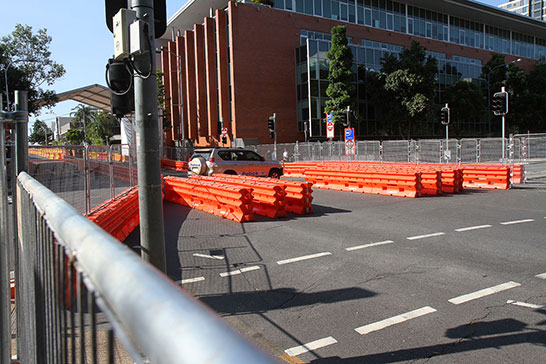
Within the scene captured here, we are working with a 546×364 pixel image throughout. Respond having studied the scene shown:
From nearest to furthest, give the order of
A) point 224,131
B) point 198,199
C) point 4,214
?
1. point 4,214
2. point 198,199
3. point 224,131

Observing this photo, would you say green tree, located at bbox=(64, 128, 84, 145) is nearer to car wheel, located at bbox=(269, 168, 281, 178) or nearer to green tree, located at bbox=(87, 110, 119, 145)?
green tree, located at bbox=(87, 110, 119, 145)

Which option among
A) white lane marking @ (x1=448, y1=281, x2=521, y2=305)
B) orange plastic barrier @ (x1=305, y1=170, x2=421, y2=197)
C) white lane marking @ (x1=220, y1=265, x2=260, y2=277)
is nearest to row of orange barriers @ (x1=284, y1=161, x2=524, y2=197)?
orange plastic barrier @ (x1=305, y1=170, x2=421, y2=197)

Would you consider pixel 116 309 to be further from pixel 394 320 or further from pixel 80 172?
pixel 80 172

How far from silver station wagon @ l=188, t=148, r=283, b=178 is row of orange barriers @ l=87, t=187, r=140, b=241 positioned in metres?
8.70

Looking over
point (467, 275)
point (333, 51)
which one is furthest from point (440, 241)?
point (333, 51)

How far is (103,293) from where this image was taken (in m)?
0.93

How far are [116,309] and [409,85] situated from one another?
146 feet

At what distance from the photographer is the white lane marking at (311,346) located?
14.1ft

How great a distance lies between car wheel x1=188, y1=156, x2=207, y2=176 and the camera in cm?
2071

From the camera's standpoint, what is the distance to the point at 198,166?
68.8 feet

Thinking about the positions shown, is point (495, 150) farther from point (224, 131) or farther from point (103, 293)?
point (103, 293)

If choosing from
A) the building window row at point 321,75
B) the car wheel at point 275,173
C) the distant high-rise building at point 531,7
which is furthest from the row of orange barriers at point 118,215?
the distant high-rise building at point 531,7

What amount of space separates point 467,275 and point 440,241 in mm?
2261

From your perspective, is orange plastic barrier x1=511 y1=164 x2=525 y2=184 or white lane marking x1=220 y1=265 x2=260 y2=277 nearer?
white lane marking x1=220 y1=265 x2=260 y2=277
